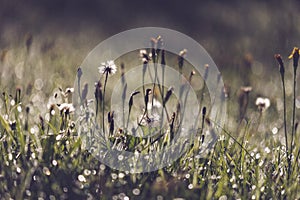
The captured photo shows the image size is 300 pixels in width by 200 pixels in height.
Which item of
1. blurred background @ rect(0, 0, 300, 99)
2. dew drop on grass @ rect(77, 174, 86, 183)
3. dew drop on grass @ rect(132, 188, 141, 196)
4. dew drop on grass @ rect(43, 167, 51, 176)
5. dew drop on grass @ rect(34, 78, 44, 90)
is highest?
blurred background @ rect(0, 0, 300, 99)

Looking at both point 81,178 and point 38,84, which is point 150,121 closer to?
point 81,178

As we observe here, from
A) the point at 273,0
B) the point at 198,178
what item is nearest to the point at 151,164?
the point at 198,178

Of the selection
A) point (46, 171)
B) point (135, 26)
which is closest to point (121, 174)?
point (46, 171)

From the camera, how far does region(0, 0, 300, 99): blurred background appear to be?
16.6 feet

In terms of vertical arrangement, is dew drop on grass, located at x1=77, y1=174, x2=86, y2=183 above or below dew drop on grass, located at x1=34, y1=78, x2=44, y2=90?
below

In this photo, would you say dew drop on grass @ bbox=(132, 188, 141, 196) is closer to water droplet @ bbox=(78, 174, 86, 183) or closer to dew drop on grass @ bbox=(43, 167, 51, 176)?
water droplet @ bbox=(78, 174, 86, 183)

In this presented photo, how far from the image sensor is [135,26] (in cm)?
816

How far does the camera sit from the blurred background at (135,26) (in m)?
5.06

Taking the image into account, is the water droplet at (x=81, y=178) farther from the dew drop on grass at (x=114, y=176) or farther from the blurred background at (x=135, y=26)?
the blurred background at (x=135, y=26)

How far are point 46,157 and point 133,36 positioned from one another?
483cm

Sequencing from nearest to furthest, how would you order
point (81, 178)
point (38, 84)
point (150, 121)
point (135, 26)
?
point (81, 178) < point (150, 121) < point (38, 84) < point (135, 26)

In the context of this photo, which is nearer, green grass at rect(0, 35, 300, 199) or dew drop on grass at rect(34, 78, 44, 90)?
green grass at rect(0, 35, 300, 199)

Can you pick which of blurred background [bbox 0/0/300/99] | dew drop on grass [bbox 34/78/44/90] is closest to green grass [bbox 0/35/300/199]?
blurred background [bbox 0/0/300/99]

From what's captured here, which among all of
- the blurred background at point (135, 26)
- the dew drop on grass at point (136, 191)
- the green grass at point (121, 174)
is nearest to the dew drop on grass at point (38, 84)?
the blurred background at point (135, 26)
